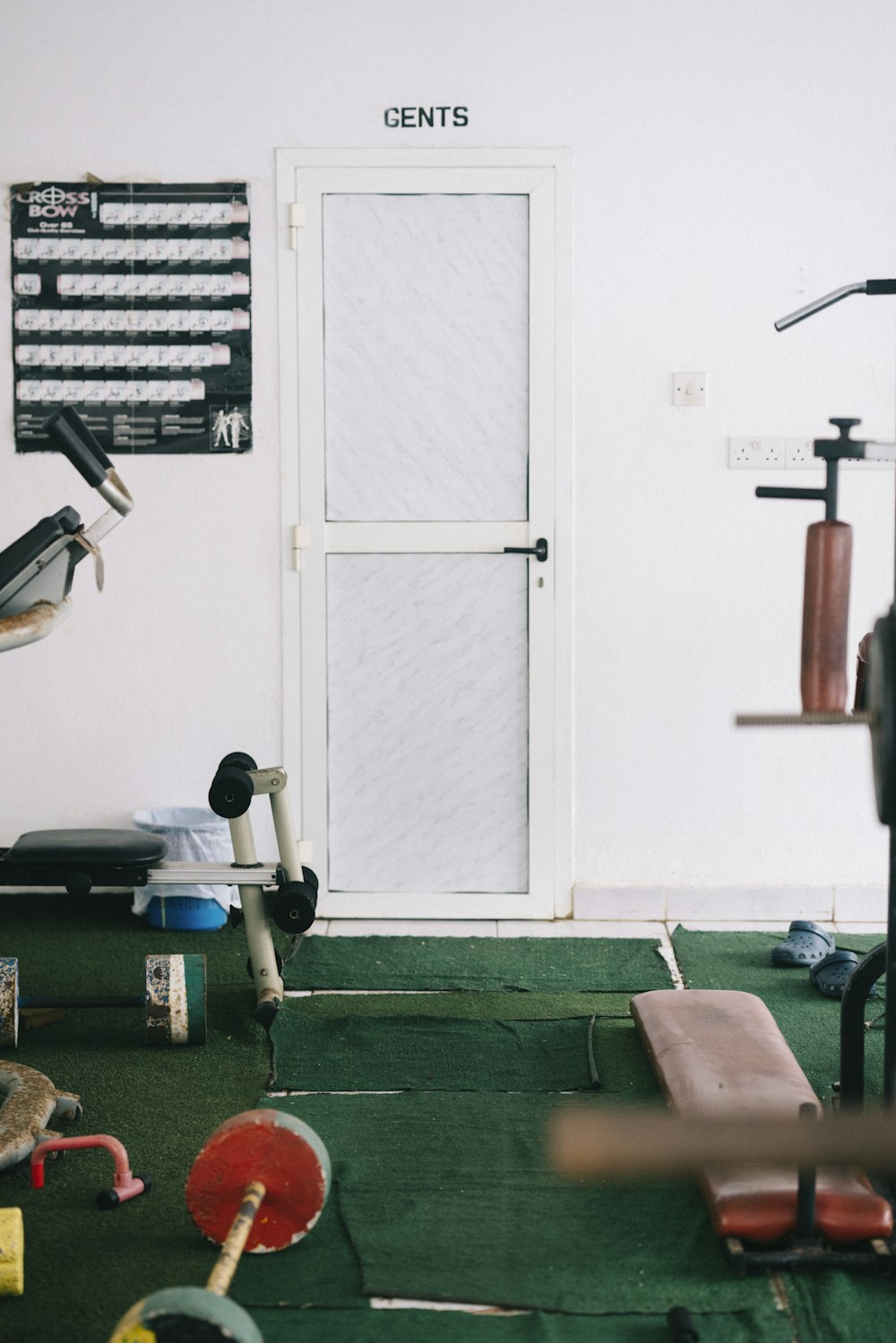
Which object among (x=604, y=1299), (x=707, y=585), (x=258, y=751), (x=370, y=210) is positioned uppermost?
(x=370, y=210)

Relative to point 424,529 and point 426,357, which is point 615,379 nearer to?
point 426,357

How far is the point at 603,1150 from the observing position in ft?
3.08

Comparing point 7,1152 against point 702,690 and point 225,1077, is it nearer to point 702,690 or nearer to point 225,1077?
point 225,1077

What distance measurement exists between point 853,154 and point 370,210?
1.48 metres

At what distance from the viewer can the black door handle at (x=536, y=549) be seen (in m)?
4.08

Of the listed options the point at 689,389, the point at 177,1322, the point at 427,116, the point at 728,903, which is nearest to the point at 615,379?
the point at 689,389

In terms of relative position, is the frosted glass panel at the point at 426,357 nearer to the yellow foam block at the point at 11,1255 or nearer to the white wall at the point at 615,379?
the white wall at the point at 615,379

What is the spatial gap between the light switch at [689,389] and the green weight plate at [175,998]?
87.5 inches

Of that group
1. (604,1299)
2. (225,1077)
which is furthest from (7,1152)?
(604,1299)

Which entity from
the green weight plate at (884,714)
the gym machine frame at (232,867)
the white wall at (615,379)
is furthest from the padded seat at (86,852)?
the green weight plate at (884,714)

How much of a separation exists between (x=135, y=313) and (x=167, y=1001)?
7.15 ft

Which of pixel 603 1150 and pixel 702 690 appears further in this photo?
pixel 702 690

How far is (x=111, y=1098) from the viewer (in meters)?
2.82

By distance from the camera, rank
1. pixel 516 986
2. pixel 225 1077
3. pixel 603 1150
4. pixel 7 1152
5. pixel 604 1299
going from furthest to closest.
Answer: pixel 516 986 < pixel 225 1077 < pixel 7 1152 < pixel 604 1299 < pixel 603 1150
